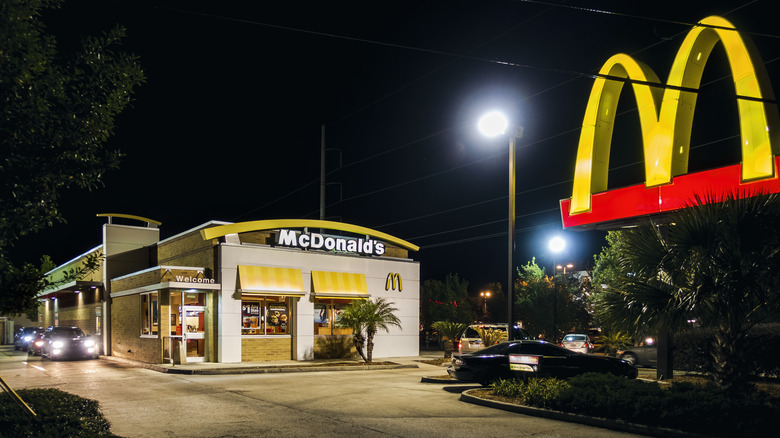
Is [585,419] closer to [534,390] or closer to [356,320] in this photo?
[534,390]

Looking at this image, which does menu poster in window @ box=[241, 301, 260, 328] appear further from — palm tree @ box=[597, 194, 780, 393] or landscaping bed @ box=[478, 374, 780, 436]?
palm tree @ box=[597, 194, 780, 393]

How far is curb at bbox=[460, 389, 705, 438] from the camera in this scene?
405 inches

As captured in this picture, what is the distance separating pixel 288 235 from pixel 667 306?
19.6m

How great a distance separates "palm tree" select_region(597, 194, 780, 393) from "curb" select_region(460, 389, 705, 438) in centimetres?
211

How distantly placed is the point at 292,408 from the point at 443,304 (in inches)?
2045

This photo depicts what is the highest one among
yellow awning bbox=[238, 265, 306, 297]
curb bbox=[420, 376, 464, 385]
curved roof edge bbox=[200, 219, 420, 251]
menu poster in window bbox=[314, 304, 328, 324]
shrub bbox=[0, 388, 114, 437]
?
curved roof edge bbox=[200, 219, 420, 251]

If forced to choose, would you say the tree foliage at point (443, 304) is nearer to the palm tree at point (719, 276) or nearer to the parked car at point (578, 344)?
the parked car at point (578, 344)

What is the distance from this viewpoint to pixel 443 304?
211 ft

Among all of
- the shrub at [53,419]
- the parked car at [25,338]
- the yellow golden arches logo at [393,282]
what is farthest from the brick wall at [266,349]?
the parked car at [25,338]

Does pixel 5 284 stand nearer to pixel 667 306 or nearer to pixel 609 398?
pixel 609 398

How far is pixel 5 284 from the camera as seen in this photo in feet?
25.3

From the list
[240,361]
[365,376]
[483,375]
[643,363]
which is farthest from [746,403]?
[240,361]

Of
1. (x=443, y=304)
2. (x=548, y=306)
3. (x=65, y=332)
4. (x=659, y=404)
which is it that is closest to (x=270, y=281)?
(x=65, y=332)

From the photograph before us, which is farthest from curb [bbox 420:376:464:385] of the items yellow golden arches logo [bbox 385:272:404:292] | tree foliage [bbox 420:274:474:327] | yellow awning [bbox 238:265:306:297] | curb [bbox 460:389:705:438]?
tree foliage [bbox 420:274:474:327]
